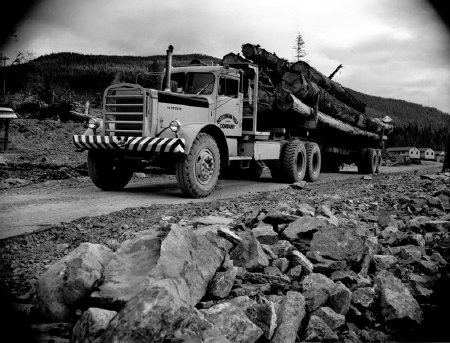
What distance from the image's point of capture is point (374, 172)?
49.6ft

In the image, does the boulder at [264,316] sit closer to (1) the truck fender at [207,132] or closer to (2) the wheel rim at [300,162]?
(1) the truck fender at [207,132]

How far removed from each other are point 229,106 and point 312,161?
350 cm

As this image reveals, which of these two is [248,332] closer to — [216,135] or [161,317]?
[161,317]

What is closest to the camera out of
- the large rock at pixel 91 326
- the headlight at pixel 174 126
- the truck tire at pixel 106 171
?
the large rock at pixel 91 326

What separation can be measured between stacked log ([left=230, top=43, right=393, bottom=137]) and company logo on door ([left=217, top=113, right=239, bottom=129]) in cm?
129

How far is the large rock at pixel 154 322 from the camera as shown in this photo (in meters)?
1.68

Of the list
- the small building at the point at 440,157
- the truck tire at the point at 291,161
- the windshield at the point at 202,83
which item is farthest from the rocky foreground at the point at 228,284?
the small building at the point at 440,157

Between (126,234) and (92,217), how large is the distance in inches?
38.3

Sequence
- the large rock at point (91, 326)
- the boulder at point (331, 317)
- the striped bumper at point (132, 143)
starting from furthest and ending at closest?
the striped bumper at point (132, 143)
the boulder at point (331, 317)
the large rock at point (91, 326)

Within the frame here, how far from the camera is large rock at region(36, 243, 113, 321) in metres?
2.26

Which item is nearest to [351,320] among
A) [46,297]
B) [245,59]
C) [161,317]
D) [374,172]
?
[161,317]

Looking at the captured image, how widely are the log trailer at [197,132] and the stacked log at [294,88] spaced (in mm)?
282

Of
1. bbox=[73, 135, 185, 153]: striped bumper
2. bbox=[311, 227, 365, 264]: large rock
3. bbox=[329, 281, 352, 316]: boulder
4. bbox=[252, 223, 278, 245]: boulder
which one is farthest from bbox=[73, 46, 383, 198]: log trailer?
bbox=[329, 281, 352, 316]: boulder

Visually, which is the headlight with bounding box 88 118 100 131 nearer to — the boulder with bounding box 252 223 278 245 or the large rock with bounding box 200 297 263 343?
the boulder with bounding box 252 223 278 245
